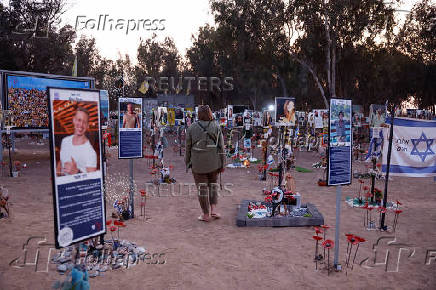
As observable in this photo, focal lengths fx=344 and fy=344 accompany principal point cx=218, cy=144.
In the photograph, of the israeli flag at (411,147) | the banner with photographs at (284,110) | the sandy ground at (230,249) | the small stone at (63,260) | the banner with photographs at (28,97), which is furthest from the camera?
the banner with photographs at (28,97)

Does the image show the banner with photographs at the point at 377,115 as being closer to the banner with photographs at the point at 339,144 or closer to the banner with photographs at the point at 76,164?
the banner with photographs at the point at 339,144

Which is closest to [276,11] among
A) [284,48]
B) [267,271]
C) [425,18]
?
[284,48]

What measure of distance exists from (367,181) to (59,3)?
24.5 meters

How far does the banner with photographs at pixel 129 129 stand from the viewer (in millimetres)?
7344

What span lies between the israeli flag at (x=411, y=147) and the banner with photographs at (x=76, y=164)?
554 cm

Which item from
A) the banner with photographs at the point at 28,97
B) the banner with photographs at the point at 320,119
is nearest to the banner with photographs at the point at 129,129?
the banner with photographs at the point at 28,97

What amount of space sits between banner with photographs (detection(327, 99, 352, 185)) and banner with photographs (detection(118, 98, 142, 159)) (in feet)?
13.9

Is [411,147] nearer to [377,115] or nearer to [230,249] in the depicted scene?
[230,249]

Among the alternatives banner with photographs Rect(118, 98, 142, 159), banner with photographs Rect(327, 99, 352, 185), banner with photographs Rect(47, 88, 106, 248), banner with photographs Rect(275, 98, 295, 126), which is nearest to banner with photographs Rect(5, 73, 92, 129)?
banner with photographs Rect(118, 98, 142, 159)

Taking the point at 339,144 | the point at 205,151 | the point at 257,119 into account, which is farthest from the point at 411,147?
the point at 257,119

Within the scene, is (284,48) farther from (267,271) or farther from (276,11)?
(267,271)

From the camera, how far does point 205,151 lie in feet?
21.7

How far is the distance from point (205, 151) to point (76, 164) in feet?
11.3

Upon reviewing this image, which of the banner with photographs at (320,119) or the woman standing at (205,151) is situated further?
the banner with photographs at (320,119)
